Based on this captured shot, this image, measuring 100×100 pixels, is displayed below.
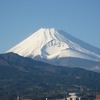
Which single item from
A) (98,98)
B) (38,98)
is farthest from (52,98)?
(98,98)

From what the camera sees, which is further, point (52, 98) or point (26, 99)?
point (52, 98)

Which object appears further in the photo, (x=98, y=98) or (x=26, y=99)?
(x=26, y=99)

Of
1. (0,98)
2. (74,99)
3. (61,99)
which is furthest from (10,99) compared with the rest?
(74,99)

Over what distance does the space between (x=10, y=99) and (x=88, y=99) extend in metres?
23.1

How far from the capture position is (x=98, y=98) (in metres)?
137

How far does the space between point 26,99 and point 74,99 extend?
2405 cm

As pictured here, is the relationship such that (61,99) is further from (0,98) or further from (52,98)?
(0,98)

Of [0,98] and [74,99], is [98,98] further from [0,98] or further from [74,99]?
[0,98]

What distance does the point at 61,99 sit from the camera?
512ft

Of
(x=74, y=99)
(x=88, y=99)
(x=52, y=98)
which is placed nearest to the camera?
(x=74, y=99)

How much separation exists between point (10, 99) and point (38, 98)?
8301mm

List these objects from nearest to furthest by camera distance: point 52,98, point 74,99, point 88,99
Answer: point 74,99
point 88,99
point 52,98

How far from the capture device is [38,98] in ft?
526

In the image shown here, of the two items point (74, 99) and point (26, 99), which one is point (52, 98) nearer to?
point (26, 99)
